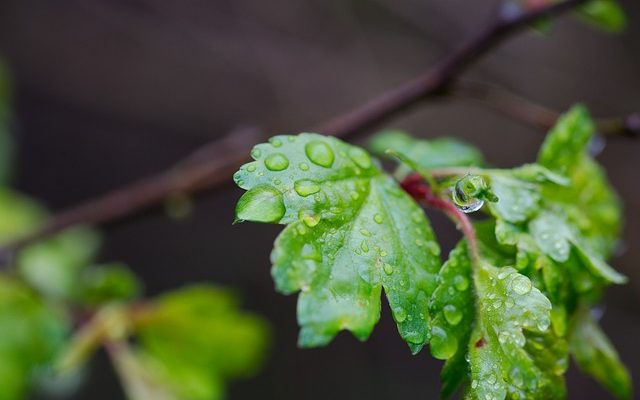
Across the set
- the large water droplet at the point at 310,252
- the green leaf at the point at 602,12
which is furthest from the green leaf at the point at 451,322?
the green leaf at the point at 602,12

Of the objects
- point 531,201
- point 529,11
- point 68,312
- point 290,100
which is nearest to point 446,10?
point 290,100

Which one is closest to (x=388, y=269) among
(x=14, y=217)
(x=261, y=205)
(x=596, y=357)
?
(x=261, y=205)

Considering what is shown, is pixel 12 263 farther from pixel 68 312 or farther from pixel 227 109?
pixel 227 109

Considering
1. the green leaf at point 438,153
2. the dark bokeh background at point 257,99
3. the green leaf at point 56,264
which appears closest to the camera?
the green leaf at point 438,153

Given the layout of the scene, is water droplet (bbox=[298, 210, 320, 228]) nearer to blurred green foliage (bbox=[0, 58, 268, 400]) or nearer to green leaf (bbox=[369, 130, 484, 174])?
green leaf (bbox=[369, 130, 484, 174])

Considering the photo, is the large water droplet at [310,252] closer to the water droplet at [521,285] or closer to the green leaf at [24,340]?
the water droplet at [521,285]

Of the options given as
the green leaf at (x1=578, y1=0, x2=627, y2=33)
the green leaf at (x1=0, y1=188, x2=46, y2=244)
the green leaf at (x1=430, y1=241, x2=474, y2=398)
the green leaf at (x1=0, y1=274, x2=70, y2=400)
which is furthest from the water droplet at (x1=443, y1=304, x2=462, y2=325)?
the green leaf at (x1=0, y1=188, x2=46, y2=244)
